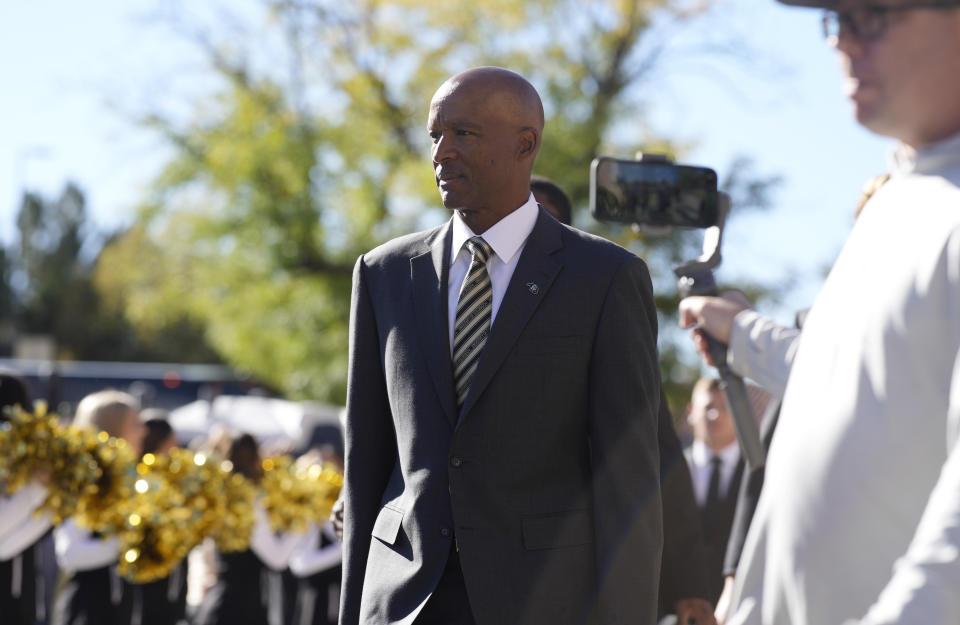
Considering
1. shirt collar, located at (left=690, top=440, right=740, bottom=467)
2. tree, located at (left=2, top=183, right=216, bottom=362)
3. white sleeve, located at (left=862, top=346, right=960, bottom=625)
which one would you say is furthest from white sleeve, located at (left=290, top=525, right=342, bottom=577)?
tree, located at (left=2, top=183, right=216, bottom=362)

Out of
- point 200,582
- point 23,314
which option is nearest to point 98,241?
point 23,314

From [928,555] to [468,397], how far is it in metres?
1.79

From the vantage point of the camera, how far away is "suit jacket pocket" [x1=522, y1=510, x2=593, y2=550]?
3.14m

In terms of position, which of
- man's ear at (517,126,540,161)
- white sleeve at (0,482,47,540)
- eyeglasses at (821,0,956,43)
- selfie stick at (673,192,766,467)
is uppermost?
eyeglasses at (821,0,956,43)

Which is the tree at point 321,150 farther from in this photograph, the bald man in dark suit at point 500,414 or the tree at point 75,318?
the tree at point 75,318

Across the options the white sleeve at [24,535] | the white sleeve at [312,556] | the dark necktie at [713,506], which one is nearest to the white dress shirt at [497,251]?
the dark necktie at [713,506]

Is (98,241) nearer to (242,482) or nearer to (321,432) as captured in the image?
(321,432)

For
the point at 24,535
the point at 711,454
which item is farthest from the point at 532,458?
the point at 711,454

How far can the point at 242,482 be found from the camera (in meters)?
7.75

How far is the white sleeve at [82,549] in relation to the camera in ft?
22.9

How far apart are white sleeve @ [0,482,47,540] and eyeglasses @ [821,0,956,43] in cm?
550

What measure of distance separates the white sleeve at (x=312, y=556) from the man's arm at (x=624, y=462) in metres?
5.33

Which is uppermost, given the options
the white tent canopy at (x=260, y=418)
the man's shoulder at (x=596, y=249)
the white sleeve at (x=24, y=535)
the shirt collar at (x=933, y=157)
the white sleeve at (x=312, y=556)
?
the shirt collar at (x=933, y=157)

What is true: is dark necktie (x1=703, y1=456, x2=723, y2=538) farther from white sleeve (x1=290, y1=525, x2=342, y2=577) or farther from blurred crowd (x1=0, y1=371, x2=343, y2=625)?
white sleeve (x1=290, y1=525, x2=342, y2=577)
